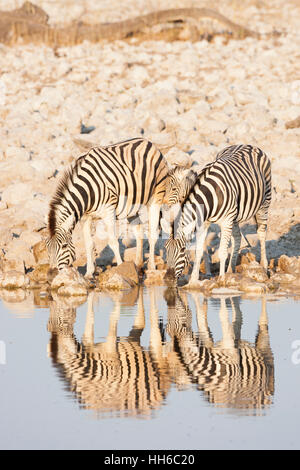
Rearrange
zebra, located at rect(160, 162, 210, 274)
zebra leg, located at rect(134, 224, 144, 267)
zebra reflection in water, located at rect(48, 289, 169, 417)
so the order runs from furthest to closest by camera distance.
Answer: zebra leg, located at rect(134, 224, 144, 267), zebra, located at rect(160, 162, 210, 274), zebra reflection in water, located at rect(48, 289, 169, 417)

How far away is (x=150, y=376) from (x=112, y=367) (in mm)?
475

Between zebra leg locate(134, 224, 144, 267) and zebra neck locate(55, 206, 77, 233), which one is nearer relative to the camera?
zebra neck locate(55, 206, 77, 233)

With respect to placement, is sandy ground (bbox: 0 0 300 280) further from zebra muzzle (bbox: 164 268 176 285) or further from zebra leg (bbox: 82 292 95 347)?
zebra leg (bbox: 82 292 95 347)

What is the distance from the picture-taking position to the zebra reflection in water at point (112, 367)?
6.45 metres

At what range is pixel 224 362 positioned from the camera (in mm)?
7707

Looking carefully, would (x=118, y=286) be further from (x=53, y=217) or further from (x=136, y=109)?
(x=136, y=109)

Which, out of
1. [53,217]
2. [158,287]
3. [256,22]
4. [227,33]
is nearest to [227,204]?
[158,287]

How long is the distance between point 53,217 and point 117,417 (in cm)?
739

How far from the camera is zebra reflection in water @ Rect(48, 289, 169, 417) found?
6.45 meters

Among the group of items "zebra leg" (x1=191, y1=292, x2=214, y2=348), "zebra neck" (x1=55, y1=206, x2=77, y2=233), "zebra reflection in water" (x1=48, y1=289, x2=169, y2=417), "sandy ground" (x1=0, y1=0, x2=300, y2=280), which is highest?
"sandy ground" (x1=0, y1=0, x2=300, y2=280)

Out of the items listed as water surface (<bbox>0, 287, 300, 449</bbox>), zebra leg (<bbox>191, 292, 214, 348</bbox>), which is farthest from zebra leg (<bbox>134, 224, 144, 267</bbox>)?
water surface (<bbox>0, 287, 300, 449</bbox>)

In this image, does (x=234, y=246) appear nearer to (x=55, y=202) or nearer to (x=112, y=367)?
(x=55, y=202)

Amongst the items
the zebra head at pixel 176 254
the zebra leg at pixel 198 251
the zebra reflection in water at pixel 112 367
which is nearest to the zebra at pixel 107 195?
the zebra head at pixel 176 254

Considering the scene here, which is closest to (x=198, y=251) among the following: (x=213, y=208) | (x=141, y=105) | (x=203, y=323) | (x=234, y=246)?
(x=213, y=208)
